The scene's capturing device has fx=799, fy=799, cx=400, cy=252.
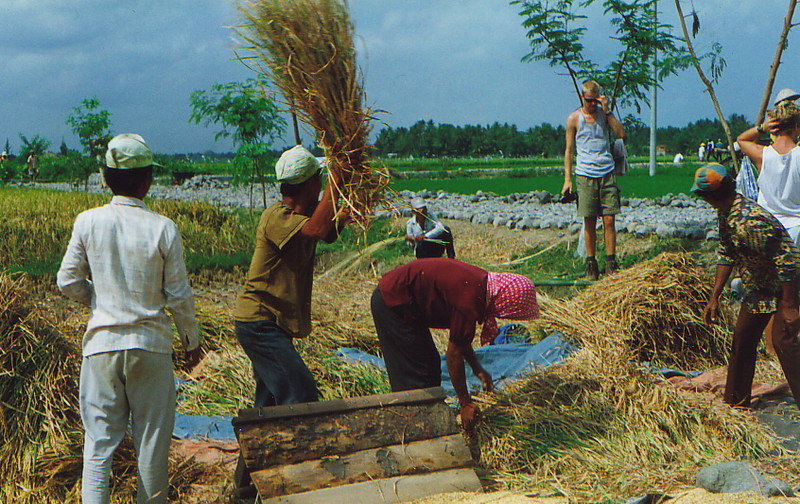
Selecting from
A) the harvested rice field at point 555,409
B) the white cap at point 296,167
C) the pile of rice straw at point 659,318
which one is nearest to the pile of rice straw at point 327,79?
the white cap at point 296,167

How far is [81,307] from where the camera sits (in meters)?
6.81

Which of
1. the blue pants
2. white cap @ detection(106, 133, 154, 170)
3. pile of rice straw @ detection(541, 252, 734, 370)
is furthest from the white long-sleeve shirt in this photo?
pile of rice straw @ detection(541, 252, 734, 370)

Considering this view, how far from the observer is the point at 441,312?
387 cm

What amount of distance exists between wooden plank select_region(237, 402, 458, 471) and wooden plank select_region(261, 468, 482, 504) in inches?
6.4

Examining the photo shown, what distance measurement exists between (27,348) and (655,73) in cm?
759

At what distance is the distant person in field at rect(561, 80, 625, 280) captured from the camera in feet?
24.9

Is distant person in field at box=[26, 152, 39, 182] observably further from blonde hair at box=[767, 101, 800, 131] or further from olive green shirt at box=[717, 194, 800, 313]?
olive green shirt at box=[717, 194, 800, 313]

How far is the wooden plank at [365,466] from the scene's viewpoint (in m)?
3.35

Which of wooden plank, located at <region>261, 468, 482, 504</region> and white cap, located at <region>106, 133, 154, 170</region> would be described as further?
wooden plank, located at <region>261, 468, 482, 504</region>

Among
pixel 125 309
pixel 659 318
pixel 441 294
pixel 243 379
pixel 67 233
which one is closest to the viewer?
pixel 125 309

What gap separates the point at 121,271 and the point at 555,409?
244 cm

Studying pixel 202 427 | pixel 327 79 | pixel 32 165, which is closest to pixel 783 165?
pixel 327 79

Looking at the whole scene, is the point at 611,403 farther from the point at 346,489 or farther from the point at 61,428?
the point at 61,428

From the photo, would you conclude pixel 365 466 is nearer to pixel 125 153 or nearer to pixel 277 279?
pixel 277 279
